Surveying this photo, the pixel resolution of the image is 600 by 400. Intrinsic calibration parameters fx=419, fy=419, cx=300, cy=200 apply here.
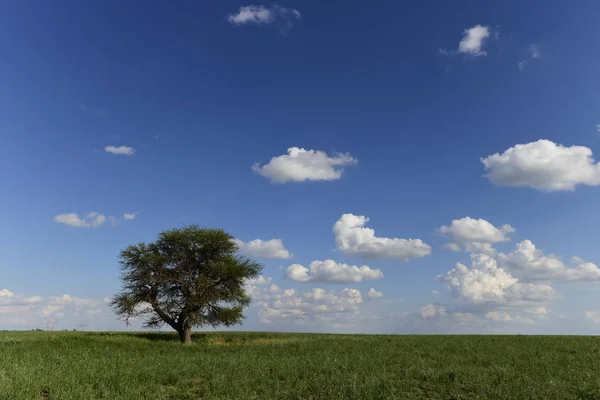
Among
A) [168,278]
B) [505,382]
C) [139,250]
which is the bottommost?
[505,382]

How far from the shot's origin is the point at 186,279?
47344 mm

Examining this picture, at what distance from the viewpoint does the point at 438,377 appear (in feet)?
61.6

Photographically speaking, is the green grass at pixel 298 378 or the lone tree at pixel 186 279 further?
the lone tree at pixel 186 279

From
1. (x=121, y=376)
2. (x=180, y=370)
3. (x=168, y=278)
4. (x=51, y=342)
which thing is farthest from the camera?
(x=168, y=278)

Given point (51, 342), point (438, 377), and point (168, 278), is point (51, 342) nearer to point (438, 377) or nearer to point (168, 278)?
point (168, 278)

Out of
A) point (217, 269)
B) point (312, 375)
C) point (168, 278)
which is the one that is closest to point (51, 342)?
point (168, 278)

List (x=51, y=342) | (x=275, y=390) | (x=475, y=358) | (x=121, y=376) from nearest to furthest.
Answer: (x=275, y=390), (x=121, y=376), (x=475, y=358), (x=51, y=342)

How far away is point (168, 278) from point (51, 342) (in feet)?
44.8

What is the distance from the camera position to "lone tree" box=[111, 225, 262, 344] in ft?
154

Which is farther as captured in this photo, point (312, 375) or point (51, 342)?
point (51, 342)

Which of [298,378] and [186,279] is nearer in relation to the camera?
[298,378]

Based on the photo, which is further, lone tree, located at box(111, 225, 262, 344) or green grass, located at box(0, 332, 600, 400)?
lone tree, located at box(111, 225, 262, 344)

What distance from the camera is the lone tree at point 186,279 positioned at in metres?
46.9

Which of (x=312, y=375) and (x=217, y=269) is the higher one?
(x=217, y=269)
